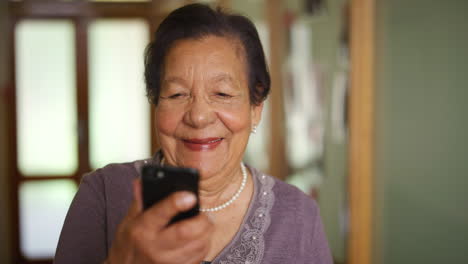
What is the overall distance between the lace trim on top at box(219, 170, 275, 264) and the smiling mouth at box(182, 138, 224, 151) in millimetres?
235

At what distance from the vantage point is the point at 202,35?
39.4 inches

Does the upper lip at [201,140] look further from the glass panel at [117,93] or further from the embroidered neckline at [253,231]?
the glass panel at [117,93]

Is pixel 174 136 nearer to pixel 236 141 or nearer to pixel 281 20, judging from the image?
pixel 236 141

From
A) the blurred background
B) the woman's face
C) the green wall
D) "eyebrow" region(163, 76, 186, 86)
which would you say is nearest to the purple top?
the woman's face

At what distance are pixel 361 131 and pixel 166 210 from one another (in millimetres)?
2159

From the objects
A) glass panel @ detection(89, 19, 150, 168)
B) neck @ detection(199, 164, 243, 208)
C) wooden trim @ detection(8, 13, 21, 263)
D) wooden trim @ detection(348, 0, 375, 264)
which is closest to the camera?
neck @ detection(199, 164, 243, 208)

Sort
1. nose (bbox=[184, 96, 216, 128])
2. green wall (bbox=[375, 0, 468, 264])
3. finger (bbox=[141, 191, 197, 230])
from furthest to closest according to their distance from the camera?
green wall (bbox=[375, 0, 468, 264]) < nose (bbox=[184, 96, 216, 128]) < finger (bbox=[141, 191, 197, 230])

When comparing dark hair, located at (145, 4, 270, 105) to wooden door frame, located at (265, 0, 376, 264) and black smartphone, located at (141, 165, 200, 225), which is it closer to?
black smartphone, located at (141, 165, 200, 225)

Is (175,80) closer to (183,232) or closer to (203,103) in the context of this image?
(203,103)

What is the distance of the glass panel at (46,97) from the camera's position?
13.3 feet

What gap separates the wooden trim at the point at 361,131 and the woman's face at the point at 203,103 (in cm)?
160

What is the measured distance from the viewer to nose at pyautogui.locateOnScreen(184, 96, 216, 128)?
965 mm

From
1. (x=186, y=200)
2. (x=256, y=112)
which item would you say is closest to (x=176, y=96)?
(x=256, y=112)

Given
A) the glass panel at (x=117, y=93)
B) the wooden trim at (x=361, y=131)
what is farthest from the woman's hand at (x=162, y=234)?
the glass panel at (x=117, y=93)
